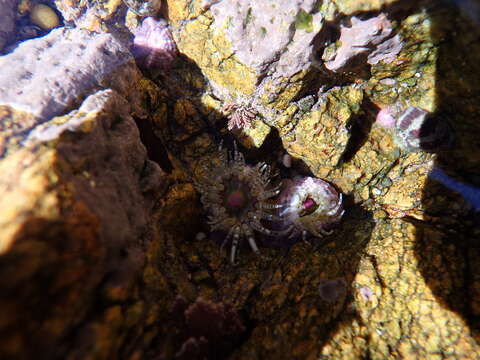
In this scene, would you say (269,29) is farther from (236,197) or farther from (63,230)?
(63,230)

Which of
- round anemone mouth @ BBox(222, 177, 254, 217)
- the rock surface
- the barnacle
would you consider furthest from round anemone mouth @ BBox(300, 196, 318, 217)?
the rock surface

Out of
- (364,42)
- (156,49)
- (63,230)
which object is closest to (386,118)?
(364,42)

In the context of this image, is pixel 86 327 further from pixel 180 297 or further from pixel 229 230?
pixel 229 230

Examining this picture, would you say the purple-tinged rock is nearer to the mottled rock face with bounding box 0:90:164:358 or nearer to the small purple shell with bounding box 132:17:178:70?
the small purple shell with bounding box 132:17:178:70

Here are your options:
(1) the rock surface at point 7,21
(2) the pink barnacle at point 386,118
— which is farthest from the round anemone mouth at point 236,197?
(1) the rock surface at point 7,21

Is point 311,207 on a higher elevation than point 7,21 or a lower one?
lower

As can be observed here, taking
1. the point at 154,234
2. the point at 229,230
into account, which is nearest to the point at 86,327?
→ the point at 154,234
